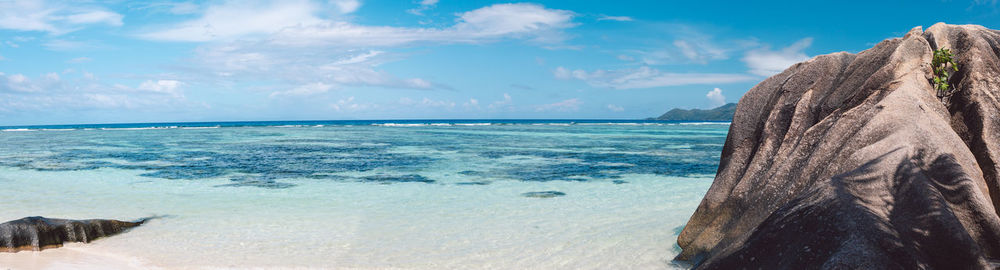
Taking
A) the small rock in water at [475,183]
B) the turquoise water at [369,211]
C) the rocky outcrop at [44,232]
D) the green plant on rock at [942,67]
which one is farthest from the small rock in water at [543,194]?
the rocky outcrop at [44,232]

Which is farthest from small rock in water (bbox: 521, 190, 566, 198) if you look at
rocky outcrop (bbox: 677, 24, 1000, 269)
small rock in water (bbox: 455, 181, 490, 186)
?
rocky outcrop (bbox: 677, 24, 1000, 269)

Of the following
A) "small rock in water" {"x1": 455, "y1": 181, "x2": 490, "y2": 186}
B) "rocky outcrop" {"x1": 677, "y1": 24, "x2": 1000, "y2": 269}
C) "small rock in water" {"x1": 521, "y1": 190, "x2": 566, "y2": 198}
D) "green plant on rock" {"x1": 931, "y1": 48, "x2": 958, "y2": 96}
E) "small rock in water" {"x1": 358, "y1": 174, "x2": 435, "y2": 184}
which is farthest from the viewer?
"small rock in water" {"x1": 358, "y1": 174, "x2": 435, "y2": 184}

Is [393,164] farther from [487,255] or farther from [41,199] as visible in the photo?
[487,255]

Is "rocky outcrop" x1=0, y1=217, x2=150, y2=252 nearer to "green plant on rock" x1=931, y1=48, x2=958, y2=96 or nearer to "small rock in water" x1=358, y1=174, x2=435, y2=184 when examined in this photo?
"small rock in water" x1=358, y1=174, x2=435, y2=184

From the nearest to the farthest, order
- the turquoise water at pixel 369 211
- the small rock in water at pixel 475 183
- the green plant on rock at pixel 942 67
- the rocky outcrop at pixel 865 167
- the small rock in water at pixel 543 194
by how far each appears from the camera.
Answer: the rocky outcrop at pixel 865 167 < the green plant on rock at pixel 942 67 < the turquoise water at pixel 369 211 < the small rock in water at pixel 543 194 < the small rock in water at pixel 475 183

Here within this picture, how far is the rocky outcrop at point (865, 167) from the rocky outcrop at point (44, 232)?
9121mm

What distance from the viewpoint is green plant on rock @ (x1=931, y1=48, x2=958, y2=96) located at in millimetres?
6812

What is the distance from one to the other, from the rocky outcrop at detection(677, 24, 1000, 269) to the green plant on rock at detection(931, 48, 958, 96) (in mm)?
110

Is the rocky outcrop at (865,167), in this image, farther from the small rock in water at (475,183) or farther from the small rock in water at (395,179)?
the small rock in water at (395,179)

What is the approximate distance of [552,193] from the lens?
14414mm

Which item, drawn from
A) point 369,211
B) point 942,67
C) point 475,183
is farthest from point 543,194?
point 942,67

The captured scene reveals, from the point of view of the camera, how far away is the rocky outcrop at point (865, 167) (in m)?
4.28

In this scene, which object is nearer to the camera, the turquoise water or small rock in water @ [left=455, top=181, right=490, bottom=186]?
the turquoise water

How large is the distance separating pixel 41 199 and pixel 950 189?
1713cm
